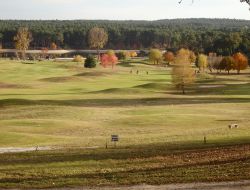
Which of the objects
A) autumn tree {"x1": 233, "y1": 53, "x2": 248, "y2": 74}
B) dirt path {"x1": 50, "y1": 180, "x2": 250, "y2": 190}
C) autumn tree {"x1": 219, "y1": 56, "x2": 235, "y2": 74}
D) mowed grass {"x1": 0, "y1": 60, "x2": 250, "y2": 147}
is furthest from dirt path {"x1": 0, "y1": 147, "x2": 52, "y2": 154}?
autumn tree {"x1": 233, "y1": 53, "x2": 248, "y2": 74}

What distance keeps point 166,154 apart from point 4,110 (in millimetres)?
37144

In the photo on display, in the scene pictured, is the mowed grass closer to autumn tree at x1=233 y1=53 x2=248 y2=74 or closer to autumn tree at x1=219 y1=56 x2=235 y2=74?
autumn tree at x1=219 y1=56 x2=235 y2=74

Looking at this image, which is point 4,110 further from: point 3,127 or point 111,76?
point 111,76

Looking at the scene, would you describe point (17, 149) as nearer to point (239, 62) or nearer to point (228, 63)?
point (228, 63)

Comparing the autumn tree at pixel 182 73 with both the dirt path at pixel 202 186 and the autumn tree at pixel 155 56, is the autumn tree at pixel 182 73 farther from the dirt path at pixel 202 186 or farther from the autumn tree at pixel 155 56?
the autumn tree at pixel 155 56

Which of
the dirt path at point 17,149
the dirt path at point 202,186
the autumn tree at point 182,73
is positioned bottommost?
the autumn tree at point 182,73

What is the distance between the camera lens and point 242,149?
2620 cm

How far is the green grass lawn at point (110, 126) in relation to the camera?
70.4 ft

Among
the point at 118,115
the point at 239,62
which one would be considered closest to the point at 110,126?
the point at 118,115

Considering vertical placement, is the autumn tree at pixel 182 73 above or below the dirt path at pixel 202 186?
below

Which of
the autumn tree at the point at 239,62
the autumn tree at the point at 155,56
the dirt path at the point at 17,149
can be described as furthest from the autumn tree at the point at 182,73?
the autumn tree at the point at 155,56

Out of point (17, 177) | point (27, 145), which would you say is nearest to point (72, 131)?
point (27, 145)

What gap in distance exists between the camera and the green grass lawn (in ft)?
70.4

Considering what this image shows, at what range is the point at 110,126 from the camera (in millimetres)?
48844
